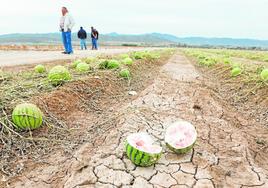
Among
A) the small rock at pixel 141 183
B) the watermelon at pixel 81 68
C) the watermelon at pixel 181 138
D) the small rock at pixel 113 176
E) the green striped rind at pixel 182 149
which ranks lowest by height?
the small rock at pixel 141 183

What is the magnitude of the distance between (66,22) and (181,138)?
10.2 m

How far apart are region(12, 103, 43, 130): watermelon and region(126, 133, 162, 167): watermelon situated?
1.33 meters

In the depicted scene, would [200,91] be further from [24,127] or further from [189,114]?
[24,127]

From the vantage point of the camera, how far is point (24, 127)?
3740 mm

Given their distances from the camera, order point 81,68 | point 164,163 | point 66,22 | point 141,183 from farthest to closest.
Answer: point 66,22 < point 81,68 < point 164,163 < point 141,183

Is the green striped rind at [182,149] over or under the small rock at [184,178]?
over

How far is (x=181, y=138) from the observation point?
3.26 m

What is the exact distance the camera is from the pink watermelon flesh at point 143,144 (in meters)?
2.94

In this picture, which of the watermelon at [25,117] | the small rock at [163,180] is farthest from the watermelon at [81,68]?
the small rock at [163,180]

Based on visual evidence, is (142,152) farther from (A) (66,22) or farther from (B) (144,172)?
(A) (66,22)

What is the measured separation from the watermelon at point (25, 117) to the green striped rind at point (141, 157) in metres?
1.35

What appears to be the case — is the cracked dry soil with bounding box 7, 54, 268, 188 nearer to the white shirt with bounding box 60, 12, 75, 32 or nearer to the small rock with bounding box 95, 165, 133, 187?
the small rock with bounding box 95, 165, 133, 187

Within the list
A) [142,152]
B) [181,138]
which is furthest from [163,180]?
[181,138]

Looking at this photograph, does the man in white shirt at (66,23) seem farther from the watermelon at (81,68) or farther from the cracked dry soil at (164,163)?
the cracked dry soil at (164,163)
